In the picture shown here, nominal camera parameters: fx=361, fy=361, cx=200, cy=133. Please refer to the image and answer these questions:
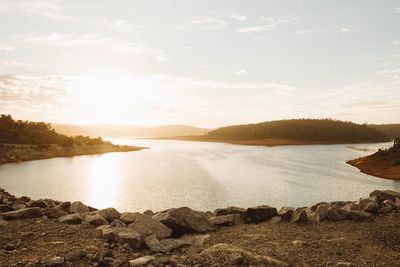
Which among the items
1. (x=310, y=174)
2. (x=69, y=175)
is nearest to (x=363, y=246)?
(x=310, y=174)

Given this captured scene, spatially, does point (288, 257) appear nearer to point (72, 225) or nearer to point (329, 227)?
point (329, 227)

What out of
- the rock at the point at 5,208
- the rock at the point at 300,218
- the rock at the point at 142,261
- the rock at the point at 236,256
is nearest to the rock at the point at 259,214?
the rock at the point at 300,218

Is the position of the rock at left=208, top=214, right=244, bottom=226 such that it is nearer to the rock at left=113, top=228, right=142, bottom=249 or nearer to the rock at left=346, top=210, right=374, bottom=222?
the rock at left=113, top=228, right=142, bottom=249

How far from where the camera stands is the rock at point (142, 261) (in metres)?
11.2

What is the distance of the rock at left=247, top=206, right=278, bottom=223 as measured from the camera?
16891 mm

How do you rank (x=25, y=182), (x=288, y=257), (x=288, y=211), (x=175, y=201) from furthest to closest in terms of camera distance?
(x=25, y=182) → (x=175, y=201) → (x=288, y=211) → (x=288, y=257)

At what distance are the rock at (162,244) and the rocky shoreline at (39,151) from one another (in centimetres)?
6852

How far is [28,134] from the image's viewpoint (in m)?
100

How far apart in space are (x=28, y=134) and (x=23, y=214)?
93.0 m

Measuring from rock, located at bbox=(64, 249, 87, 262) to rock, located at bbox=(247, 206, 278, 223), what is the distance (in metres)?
8.11

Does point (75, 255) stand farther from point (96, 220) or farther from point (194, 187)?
point (194, 187)

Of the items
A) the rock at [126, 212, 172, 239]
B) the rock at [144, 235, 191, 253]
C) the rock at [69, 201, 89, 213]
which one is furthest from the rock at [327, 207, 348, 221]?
the rock at [69, 201, 89, 213]

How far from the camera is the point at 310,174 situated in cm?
5259

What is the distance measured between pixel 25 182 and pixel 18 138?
194ft
